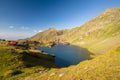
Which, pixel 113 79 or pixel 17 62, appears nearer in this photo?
pixel 113 79

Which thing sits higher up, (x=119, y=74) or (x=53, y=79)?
(x=119, y=74)

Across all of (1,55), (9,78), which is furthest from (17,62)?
(9,78)

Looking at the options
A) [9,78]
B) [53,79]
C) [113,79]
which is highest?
[113,79]

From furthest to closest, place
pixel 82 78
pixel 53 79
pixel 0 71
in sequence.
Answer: pixel 0 71 < pixel 53 79 < pixel 82 78

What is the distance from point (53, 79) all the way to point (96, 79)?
10.9m

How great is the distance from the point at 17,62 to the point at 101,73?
54.0 m

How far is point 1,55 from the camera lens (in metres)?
77.0

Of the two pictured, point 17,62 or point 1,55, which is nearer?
point 17,62

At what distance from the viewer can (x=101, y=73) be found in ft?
84.3

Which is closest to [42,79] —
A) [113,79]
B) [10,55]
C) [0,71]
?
[113,79]

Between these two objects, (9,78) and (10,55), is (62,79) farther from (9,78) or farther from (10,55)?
(10,55)

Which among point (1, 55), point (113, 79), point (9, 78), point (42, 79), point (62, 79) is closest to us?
point (113, 79)

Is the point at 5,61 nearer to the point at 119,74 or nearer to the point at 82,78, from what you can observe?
the point at 82,78

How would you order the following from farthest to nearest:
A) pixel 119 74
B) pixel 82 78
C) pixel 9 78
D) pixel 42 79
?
pixel 9 78, pixel 42 79, pixel 82 78, pixel 119 74
